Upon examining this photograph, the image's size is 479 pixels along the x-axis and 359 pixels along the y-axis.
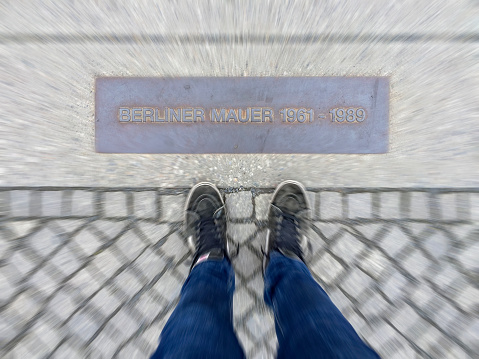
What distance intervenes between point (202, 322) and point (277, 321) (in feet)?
0.96

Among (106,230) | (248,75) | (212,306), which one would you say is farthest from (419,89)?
(106,230)

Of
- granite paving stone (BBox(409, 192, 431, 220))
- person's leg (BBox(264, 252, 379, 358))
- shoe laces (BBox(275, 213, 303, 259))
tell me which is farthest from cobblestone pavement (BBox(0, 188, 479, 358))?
person's leg (BBox(264, 252, 379, 358))

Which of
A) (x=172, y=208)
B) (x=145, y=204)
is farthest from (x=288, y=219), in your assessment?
(x=145, y=204)

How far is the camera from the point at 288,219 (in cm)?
124

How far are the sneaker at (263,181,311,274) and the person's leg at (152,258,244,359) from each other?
0.98 feet

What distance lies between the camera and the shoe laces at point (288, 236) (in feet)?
3.92

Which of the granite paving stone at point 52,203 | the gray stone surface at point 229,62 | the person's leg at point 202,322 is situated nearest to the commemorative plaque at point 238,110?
the gray stone surface at point 229,62

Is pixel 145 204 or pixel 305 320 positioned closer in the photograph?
pixel 305 320

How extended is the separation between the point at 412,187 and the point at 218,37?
4.08ft

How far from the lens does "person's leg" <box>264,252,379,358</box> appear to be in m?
0.73

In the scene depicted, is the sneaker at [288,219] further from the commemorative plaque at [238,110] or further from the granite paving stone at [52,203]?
the granite paving stone at [52,203]

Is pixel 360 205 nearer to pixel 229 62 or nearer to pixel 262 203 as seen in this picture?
pixel 262 203

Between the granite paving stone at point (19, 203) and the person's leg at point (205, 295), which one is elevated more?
the granite paving stone at point (19, 203)

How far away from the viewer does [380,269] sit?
1282 mm
